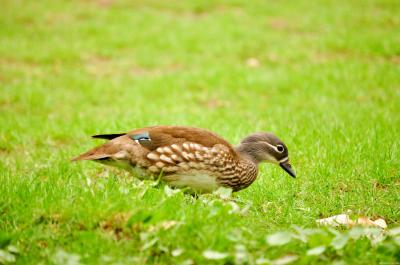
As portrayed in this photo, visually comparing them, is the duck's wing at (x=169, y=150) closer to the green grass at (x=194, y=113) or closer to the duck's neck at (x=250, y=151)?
the green grass at (x=194, y=113)

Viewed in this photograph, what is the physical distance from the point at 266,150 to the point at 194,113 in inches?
182

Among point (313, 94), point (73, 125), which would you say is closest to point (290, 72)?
point (313, 94)

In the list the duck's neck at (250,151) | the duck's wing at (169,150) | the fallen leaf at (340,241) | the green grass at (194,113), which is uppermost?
the duck's wing at (169,150)

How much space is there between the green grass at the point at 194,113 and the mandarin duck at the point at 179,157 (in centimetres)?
19

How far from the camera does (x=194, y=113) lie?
412 inches

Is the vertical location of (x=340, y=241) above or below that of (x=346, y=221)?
above

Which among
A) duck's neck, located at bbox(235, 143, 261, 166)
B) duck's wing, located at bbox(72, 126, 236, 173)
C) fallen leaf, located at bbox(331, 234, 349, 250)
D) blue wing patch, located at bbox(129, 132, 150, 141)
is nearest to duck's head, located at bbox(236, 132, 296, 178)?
duck's neck, located at bbox(235, 143, 261, 166)

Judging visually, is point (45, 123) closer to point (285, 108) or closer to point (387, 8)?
point (285, 108)

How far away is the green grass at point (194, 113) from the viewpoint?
14.1 ft

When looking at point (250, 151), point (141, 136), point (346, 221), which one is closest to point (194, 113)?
point (250, 151)

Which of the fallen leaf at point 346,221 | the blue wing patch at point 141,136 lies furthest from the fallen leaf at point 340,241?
the blue wing patch at point 141,136

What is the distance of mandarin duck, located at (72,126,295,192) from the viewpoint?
5340mm

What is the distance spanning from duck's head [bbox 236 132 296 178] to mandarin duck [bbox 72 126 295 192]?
1.05 feet

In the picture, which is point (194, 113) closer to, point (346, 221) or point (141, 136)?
point (141, 136)
